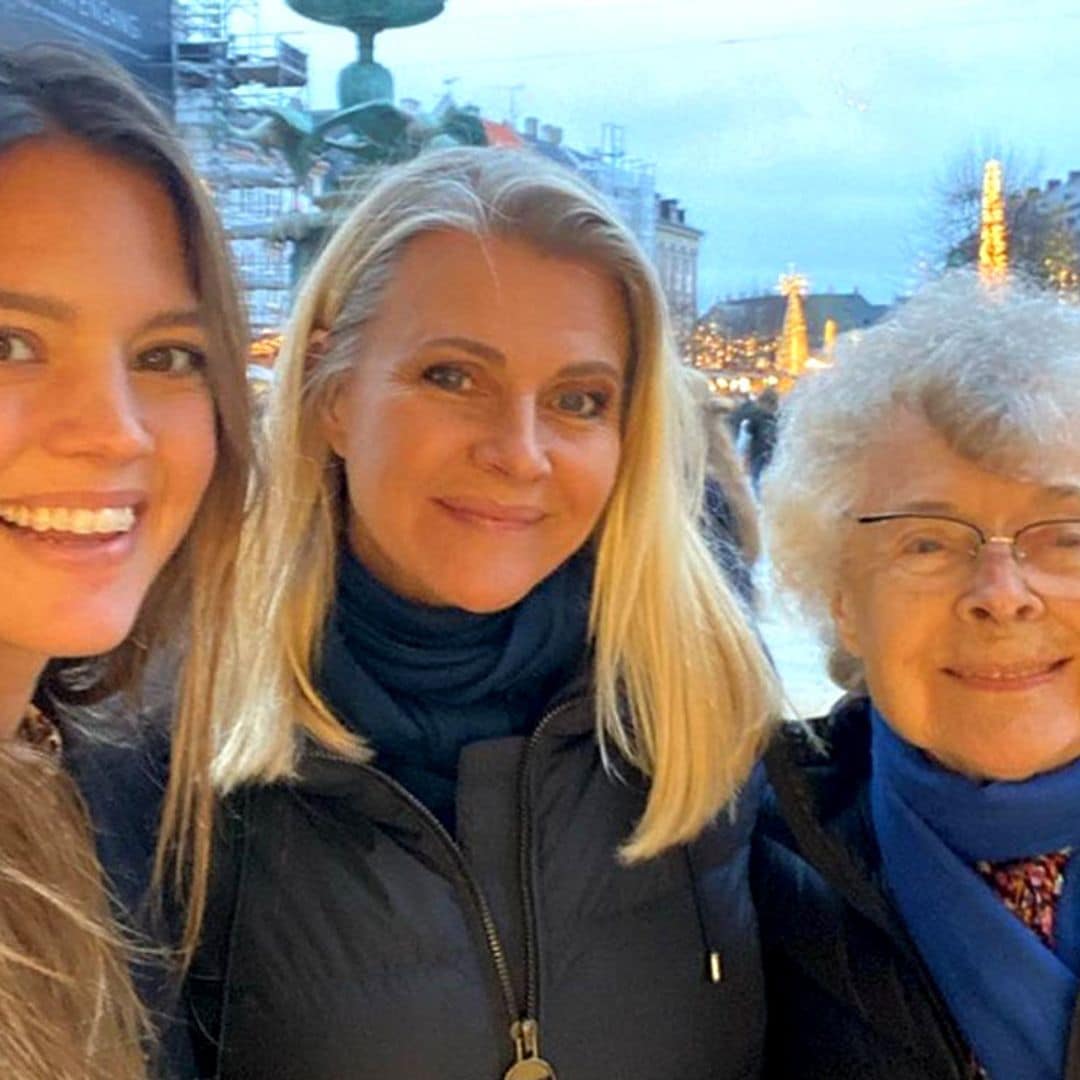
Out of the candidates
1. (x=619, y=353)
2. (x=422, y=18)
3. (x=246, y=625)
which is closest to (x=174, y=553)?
(x=246, y=625)

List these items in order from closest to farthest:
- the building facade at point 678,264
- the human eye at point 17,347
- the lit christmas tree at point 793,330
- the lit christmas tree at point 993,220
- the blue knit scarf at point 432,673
A: the human eye at point 17,347
the blue knit scarf at point 432,673
the building facade at point 678,264
the lit christmas tree at point 793,330
the lit christmas tree at point 993,220

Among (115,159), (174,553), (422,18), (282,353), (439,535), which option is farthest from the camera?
(422,18)

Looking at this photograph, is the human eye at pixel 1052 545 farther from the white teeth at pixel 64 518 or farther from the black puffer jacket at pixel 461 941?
the white teeth at pixel 64 518

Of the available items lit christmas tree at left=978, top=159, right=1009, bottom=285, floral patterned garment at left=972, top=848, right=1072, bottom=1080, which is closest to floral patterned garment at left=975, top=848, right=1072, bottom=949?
floral patterned garment at left=972, top=848, right=1072, bottom=1080

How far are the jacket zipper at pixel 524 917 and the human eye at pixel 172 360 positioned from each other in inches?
13.8

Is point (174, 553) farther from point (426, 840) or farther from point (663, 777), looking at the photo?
point (663, 777)

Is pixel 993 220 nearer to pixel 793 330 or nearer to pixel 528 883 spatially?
pixel 793 330

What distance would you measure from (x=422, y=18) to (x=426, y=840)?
13.6 ft

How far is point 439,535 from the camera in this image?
125cm

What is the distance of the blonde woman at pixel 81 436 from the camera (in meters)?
0.86

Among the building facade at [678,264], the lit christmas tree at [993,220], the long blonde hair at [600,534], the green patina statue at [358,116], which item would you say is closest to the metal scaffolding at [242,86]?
the green patina statue at [358,116]

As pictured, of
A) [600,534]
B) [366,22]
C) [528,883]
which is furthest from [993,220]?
[366,22]

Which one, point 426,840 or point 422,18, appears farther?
point 422,18

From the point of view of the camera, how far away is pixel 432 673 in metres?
1.25
